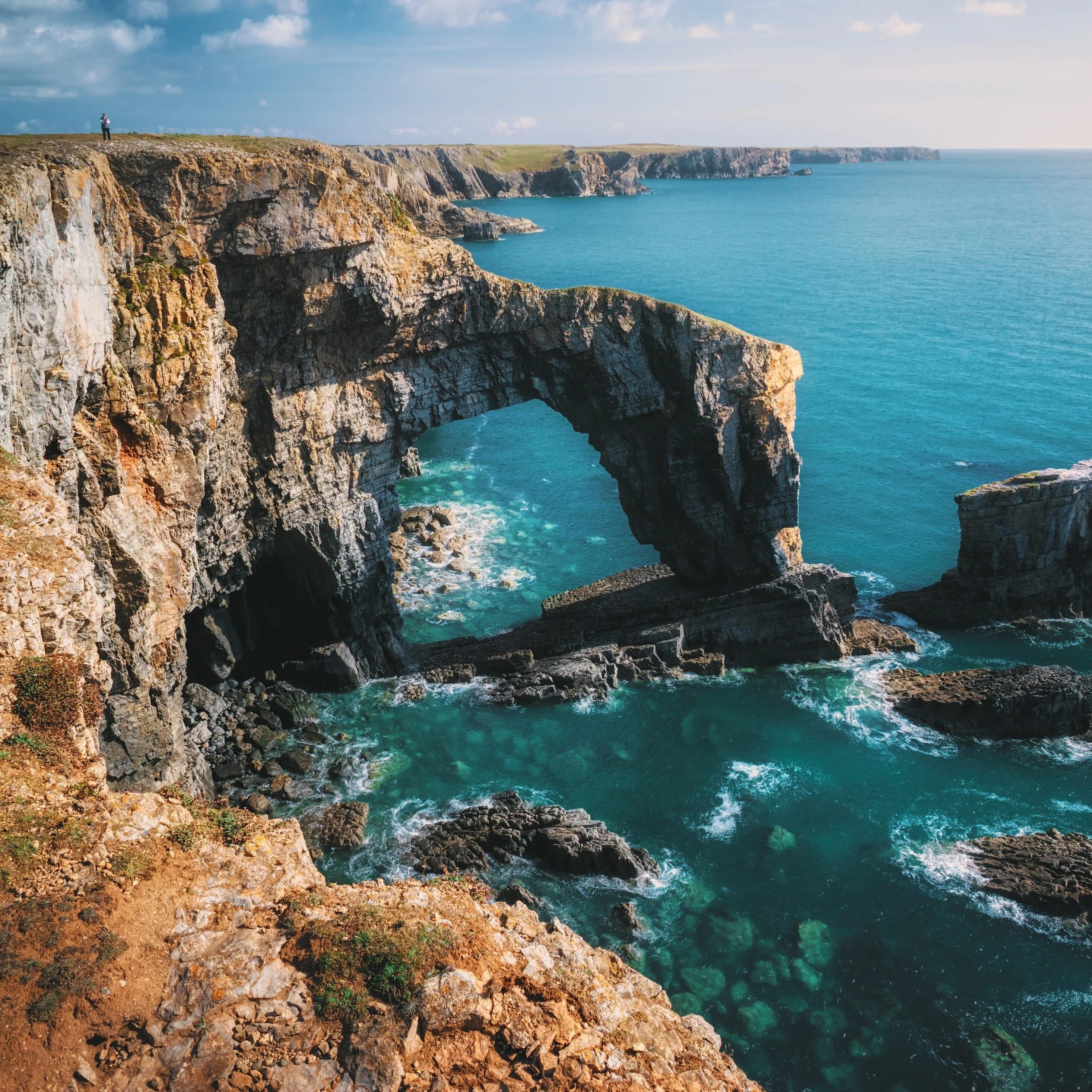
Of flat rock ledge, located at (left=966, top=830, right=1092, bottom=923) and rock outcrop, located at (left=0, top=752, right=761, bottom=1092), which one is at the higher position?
rock outcrop, located at (left=0, top=752, right=761, bottom=1092)

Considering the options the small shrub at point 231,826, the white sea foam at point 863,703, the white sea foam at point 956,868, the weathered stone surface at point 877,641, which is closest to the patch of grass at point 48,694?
the small shrub at point 231,826

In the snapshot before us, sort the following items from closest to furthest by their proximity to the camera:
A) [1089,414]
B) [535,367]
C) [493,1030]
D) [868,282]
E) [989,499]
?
[493,1030], [535,367], [989,499], [1089,414], [868,282]

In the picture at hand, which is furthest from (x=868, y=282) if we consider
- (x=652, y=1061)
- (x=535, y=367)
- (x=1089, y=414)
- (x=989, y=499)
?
(x=652, y=1061)

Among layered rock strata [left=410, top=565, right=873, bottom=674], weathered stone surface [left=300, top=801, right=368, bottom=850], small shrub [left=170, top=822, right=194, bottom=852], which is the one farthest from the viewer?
layered rock strata [left=410, top=565, right=873, bottom=674]

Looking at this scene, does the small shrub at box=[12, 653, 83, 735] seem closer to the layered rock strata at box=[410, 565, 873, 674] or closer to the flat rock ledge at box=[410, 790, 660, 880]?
the flat rock ledge at box=[410, 790, 660, 880]

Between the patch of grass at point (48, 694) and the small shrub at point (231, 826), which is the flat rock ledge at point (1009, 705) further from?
the patch of grass at point (48, 694)

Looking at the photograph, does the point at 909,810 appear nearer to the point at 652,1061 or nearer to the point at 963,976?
the point at 963,976

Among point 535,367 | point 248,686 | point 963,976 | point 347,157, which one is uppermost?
point 347,157

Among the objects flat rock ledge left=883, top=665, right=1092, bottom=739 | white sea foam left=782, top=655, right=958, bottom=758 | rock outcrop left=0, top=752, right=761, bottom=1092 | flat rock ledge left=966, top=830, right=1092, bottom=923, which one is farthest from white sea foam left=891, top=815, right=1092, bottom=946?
rock outcrop left=0, top=752, right=761, bottom=1092
